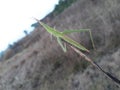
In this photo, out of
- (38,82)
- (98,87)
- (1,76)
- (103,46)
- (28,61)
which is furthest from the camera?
(1,76)

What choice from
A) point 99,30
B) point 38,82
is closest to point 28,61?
point 38,82

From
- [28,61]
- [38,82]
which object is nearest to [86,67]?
[38,82]

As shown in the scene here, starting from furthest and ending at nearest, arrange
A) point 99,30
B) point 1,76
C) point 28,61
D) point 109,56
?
point 1,76 → point 28,61 → point 99,30 → point 109,56

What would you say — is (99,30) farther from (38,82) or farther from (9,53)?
(9,53)

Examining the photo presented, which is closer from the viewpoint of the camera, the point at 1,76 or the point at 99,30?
the point at 99,30

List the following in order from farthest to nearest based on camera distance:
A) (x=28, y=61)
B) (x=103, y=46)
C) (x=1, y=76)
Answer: (x=1, y=76) < (x=28, y=61) < (x=103, y=46)

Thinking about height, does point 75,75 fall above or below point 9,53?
above

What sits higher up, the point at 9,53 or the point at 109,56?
the point at 109,56

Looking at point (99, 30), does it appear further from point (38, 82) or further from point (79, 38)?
point (38, 82)

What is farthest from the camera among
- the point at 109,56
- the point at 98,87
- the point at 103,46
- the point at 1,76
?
the point at 1,76
